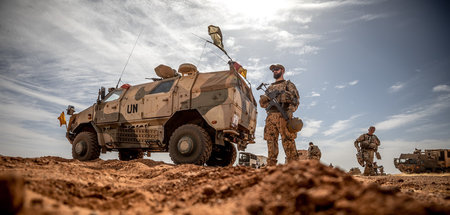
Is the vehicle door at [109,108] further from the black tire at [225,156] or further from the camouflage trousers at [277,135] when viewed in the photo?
the camouflage trousers at [277,135]

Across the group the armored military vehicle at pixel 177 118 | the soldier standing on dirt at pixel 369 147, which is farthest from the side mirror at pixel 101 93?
the soldier standing on dirt at pixel 369 147

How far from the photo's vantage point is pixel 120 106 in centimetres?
654

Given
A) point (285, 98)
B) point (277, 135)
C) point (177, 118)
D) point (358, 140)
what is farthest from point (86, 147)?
point (358, 140)

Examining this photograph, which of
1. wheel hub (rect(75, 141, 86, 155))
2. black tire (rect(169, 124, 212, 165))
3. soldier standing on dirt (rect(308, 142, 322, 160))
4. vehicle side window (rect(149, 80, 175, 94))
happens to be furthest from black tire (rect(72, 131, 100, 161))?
soldier standing on dirt (rect(308, 142, 322, 160))

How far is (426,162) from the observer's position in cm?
1603

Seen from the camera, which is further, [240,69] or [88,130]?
[88,130]

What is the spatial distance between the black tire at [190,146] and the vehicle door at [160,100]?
778mm

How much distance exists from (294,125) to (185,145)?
2196 mm

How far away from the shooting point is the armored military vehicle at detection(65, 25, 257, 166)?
5031mm

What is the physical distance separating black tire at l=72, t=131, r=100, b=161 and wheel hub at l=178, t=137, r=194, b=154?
297 centimetres

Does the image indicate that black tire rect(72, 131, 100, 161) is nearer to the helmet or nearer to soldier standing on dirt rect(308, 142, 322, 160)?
the helmet

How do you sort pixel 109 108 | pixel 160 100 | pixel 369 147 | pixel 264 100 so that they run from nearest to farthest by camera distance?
pixel 264 100
pixel 160 100
pixel 109 108
pixel 369 147

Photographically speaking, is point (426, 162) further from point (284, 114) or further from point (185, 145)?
point (185, 145)

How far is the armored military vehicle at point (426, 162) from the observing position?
15.6 meters
